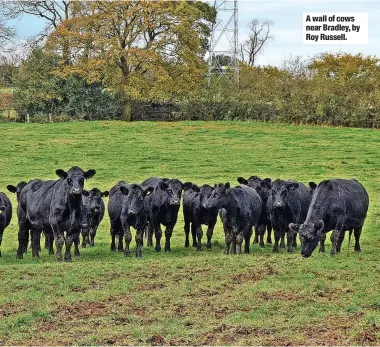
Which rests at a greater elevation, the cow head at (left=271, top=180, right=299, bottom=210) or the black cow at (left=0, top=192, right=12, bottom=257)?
the cow head at (left=271, top=180, right=299, bottom=210)

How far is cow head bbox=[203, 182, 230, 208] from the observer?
59.7 ft

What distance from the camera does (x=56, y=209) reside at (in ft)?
56.5

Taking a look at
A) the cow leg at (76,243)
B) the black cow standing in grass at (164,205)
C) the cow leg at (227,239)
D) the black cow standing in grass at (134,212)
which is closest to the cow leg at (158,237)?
the black cow standing in grass at (164,205)

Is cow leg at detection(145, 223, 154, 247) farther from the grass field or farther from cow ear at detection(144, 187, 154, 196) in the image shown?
cow ear at detection(144, 187, 154, 196)

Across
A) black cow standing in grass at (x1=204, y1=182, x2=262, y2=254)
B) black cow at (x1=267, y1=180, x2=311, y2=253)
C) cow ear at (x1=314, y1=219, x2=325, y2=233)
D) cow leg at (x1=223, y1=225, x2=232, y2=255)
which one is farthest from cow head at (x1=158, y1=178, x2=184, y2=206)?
cow ear at (x1=314, y1=219, x2=325, y2=233)

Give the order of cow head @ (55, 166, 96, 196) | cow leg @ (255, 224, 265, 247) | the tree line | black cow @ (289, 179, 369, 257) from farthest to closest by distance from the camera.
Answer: the tree line, cow leg @ (255, 224, 265, 247), cow head @ (55, 166, 96, 196), black cow @ (289, 179, 369, 257)

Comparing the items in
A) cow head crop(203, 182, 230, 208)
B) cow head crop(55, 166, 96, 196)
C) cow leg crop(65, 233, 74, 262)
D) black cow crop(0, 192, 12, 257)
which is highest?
cow head crop(55, 166, 96, 196)

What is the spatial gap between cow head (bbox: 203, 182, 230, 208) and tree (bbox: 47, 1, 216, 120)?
4042 cm

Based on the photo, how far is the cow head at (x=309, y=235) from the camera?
16.2 m

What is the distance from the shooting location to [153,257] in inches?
699

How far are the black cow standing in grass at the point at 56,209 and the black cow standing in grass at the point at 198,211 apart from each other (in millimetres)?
3253

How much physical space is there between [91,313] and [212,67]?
200ft

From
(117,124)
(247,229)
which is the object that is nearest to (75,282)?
(247,229)

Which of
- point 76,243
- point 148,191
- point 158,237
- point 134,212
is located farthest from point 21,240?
point 158,237
